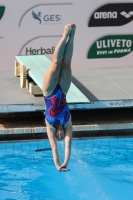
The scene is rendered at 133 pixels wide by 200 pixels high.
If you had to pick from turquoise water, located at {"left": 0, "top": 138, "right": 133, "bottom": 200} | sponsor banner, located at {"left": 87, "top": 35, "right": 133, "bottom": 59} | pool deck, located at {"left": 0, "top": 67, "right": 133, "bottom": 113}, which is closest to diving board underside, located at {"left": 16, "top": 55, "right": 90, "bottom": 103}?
pool deck, located at {"left": 0, "top": 67, "right": 133, "bottom": 113}

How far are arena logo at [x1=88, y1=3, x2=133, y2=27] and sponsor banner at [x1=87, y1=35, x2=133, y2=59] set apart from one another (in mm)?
397

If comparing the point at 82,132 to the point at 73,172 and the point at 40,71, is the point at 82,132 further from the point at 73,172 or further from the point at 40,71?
the point at 40,71

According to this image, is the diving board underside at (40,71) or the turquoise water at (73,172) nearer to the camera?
the turquoise water at (73,172)

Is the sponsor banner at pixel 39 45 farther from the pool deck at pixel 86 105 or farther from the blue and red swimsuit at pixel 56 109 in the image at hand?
the blue and red swimsuit at pixel 56 109

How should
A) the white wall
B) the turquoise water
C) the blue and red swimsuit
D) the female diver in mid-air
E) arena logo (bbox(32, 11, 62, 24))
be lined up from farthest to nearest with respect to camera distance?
arena logo (bbox(32, 11, 62, 24))
the white wall
the turquoise water
the blue and red swimsuit
the female diver in mid-air

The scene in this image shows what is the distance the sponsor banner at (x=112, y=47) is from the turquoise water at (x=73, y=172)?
3.83 m

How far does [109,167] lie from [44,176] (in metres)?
1.30

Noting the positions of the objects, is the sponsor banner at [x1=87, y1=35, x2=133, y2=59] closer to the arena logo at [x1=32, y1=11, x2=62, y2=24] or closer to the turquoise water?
the arena logo at [x1=32, y1=11, x2=62, y2=24]

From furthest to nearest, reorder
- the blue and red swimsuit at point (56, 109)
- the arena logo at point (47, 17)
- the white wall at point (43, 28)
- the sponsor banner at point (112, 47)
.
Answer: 1. the sponsor banner at point (112, 47)
2. the arena logo at point (47, 17)
3. the white wall at point (43, 28)
4. the blue and red swimsuit at point (56, 109)

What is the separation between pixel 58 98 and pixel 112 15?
698 cm

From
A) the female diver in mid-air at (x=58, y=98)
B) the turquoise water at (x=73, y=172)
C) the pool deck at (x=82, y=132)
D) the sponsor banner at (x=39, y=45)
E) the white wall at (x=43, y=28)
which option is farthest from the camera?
the sponsor banner at (x=39, y=45)

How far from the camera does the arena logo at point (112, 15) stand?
1399 centimetres

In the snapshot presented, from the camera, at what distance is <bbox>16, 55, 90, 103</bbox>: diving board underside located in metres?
10.6

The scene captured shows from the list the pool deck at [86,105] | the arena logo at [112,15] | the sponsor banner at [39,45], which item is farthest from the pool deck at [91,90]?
the arena logo at [112,15]
